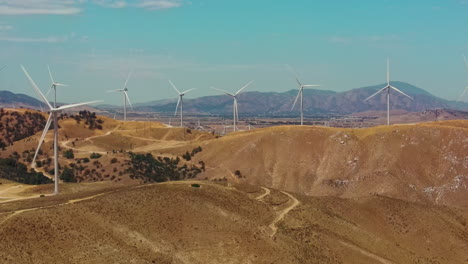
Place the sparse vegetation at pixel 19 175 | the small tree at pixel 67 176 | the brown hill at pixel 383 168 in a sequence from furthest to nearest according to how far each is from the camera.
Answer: the small tree at pixel 67 176
the brown hill at pixel 383 168
the sparse vegetation at pixel 19 175

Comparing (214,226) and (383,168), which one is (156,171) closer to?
(383,168)

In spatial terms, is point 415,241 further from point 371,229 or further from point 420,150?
point 420,150

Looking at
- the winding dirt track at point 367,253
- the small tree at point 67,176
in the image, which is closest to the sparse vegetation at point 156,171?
the small tree at point 67,176

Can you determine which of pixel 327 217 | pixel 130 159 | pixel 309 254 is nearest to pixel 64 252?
pixel 309 254

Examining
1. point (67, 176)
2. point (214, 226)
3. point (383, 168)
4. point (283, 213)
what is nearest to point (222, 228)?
point (214, 226)

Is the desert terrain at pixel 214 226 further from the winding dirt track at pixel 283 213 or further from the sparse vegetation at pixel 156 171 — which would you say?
the sparse vegetation at pixel 156 171

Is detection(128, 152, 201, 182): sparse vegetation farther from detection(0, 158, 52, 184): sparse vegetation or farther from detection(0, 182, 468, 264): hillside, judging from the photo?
detection(0, 182, 468, 264): hillside
